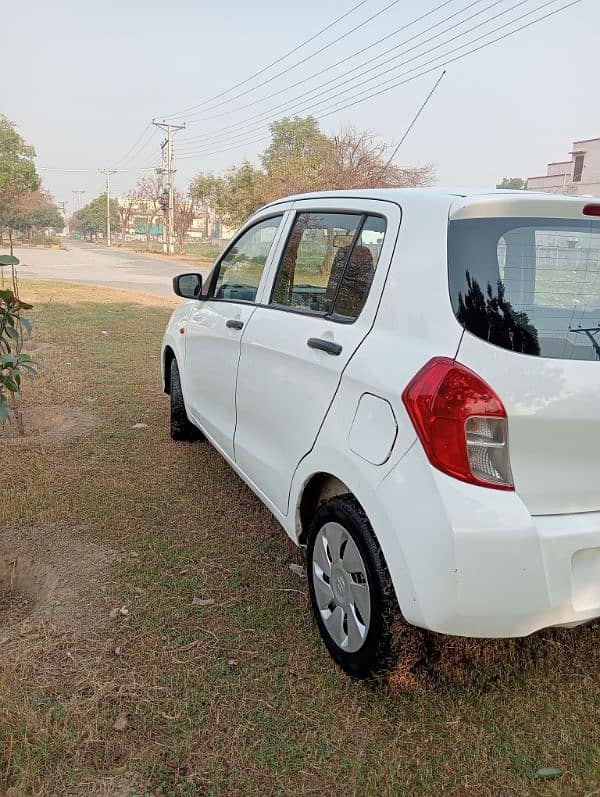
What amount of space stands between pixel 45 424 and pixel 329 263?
3510 millimetres

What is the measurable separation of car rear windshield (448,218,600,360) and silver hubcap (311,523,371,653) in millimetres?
909

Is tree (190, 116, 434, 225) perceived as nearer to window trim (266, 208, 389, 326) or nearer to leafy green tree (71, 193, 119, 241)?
window trim (266, 208, 389, 326)

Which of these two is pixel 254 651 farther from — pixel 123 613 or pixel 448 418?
pixel 448 418

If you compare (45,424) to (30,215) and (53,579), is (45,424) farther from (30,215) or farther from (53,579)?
(30,215)

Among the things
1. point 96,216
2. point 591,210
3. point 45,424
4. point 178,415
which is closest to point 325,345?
point 591,210

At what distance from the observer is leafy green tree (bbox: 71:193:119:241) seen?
3888 inches

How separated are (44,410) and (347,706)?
421cm

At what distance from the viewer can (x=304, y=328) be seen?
269 centimetres

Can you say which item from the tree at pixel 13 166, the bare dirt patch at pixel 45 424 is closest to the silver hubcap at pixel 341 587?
the bare dirt patch at pixel 45 424

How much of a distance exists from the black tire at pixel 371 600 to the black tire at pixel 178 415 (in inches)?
98.9

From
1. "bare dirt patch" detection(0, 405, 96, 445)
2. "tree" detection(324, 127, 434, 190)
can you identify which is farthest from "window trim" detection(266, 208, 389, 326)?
"tree" detection(324, 127, 434, 190)

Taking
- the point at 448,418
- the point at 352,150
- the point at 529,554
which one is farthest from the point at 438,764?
the point at 352,150

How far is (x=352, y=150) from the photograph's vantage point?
25.1m

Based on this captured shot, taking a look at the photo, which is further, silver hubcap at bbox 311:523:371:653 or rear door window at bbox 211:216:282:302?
rear door window at bbox 211:216:282:302
